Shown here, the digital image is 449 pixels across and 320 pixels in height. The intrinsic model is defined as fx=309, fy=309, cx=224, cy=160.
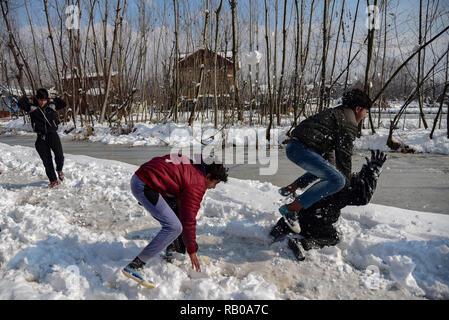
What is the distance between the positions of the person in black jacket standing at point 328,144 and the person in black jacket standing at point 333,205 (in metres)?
0.11

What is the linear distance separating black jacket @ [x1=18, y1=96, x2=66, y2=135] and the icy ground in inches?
43.5

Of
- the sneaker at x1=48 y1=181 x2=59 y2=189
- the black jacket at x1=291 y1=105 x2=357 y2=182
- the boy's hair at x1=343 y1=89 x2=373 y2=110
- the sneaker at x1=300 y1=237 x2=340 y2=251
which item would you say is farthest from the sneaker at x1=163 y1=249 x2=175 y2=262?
the sneaker at x1=48 y1=181 x2=59 y2=189

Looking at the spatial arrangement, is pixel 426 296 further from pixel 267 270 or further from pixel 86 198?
pixel 86 198

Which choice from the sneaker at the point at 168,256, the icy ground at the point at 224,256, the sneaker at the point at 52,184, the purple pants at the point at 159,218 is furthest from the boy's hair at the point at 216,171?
the sneaker at the point at 52,184

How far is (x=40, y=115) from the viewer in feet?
14.5

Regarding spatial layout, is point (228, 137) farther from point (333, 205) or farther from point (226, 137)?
point (333, 205)

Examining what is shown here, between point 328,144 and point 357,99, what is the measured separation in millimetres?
444

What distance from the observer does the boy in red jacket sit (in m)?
2.08

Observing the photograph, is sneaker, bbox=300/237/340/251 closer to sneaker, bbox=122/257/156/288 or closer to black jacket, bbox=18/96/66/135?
sneaker, bbox=122/257/156/288

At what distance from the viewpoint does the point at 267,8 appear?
29.9 ft

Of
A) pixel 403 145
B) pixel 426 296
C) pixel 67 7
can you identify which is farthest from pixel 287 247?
pixel 67 7

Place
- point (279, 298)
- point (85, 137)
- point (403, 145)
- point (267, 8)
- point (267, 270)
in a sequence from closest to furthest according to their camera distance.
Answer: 1. point (279, 298)
2. point (267, 270)
3. point (403, 145)
4. point (267, 8)
5. point (85, 137)

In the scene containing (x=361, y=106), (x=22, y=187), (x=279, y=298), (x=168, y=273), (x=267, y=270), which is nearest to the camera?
(x=279, y=298)

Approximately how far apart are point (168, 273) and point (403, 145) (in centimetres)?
769
